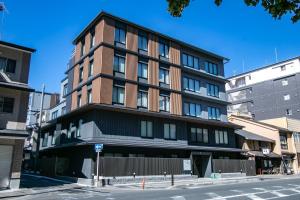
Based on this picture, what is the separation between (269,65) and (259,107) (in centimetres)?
1026

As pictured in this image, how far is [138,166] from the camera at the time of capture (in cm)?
2928

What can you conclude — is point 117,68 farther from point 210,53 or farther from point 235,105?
point 235,105

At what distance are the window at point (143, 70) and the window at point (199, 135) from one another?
986cm

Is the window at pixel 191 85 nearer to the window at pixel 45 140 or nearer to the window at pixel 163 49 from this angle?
the window at pixel 163 49

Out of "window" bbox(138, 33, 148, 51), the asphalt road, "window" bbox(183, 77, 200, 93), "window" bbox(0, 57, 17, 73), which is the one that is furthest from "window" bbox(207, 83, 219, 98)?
"window" bbox(0, 57, 17, 73)

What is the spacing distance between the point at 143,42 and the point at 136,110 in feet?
32.0

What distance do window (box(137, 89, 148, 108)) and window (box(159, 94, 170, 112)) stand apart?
84.3 inches

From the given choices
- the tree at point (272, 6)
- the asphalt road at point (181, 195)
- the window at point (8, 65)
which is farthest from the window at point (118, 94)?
the tree at point (272, 6)

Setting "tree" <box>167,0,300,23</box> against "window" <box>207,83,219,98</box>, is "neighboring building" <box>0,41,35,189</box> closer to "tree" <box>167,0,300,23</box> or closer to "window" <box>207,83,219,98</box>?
"tree" <box>167,0,300,23</box>

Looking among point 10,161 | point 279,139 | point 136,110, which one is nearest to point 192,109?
point 136,110

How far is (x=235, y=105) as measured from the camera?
239 feet

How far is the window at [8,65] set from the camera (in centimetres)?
2308

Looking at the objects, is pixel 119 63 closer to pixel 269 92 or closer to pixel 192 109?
pixel 192 109

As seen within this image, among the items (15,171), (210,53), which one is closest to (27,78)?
(15,171)
